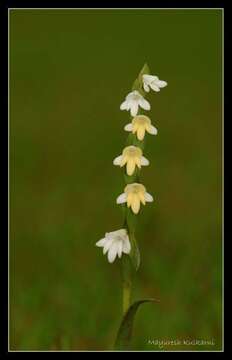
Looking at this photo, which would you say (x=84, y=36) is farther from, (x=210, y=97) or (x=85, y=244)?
(x=85, y=244)

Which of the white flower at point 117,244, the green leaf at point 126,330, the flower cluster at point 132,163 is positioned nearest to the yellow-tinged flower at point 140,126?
the flower cluster at point 132,163

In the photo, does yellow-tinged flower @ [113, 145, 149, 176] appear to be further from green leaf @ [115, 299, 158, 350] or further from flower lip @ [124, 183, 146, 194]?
green leaf @ [115, 299, 158, 350]

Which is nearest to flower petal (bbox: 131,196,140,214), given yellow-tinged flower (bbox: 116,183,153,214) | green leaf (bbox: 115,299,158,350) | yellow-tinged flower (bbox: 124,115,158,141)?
yellow-tinged flower (bbox: 116,183,153,214)

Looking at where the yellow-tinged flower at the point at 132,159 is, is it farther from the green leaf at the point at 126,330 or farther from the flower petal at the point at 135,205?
the green leaf at the point at 126,330

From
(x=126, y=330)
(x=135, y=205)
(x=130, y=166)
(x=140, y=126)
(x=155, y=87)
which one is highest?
(x=155, y=87)

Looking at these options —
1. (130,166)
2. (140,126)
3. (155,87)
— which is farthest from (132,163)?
(155,87)

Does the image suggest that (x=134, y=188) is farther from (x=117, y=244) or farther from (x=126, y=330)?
(x=126, y=330)
